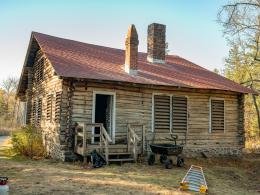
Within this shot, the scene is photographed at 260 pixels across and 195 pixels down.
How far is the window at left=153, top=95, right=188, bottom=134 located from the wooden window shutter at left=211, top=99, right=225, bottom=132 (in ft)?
6.10


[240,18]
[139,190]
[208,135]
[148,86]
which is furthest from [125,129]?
[240,18]

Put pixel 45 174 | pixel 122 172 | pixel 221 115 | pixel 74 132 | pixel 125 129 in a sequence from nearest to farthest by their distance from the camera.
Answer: pixel 45 174 → pixel 122 172 → pixel 74 132 → pixel 125 129 → pixel 221 115

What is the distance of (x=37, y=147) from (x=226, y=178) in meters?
8.84

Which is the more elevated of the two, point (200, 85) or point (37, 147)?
point (200, 85)

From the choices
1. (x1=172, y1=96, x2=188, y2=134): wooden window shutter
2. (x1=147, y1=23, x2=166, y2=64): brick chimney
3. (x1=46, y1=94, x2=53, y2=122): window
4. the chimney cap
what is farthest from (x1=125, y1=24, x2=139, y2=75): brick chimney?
(x1=46, y1=94, x2=53, y2=122): window

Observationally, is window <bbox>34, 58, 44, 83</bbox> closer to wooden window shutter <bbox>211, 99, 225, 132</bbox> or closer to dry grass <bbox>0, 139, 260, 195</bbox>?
dry grass <bbox>0, 139, 260, 195</bbox>

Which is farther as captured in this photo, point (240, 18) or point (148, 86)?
point (240, 18)

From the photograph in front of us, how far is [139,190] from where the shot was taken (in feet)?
31.3

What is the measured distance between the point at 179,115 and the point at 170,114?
0.57 metres

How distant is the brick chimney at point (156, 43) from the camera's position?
20.5m

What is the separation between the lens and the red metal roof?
49.8ft

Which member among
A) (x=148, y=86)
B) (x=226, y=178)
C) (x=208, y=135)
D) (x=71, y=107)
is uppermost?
(x=148, y=86)

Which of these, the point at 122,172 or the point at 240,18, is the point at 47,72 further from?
the point at 240,18

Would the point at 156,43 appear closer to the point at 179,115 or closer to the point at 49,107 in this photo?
the point at 179,115
